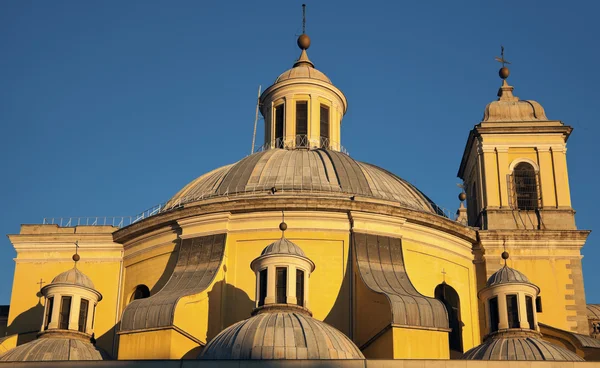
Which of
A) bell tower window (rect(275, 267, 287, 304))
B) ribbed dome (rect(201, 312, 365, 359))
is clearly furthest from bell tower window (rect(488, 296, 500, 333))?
bell tower window (rect(275, 267, 287, 304))

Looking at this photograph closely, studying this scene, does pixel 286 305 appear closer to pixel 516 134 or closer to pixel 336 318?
pixel 336 318

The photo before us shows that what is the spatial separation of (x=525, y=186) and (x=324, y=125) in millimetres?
7944

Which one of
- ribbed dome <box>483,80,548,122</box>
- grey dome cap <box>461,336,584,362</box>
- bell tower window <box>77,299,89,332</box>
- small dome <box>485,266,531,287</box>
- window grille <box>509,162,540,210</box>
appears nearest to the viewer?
grey dome cap <box>461,336,584,362</box>

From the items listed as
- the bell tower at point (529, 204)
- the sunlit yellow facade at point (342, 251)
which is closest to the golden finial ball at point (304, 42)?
the sunlit yellow facade at point (342, 251)

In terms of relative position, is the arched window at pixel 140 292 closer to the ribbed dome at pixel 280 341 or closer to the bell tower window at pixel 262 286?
the bell tower window at pixel 262 286

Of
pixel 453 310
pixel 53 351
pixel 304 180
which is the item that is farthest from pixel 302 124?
pixel 53 351

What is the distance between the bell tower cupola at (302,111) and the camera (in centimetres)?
3853

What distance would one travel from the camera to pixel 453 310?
1275 inches

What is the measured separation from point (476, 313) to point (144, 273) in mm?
10538

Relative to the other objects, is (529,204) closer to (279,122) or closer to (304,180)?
(304,180)

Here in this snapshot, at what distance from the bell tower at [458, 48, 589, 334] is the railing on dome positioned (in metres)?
5.09

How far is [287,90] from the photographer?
3928cm

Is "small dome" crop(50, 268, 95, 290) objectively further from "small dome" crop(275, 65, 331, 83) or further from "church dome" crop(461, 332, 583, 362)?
"small dome" crop(275, 65, 331, 83)

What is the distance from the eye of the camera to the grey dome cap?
84.8 ft
